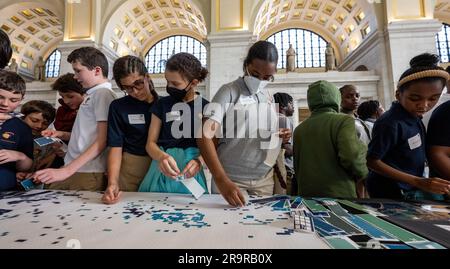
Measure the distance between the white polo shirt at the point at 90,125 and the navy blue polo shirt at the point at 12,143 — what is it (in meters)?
0.28

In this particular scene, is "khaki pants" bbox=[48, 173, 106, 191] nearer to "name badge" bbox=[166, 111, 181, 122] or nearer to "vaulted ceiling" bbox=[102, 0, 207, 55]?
"name badge" bbox=[166, 111, 181, 122]

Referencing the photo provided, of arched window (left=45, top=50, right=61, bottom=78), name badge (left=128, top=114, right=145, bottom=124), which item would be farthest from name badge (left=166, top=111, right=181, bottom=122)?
arched window (left=45, top=50, right=61, bottom=78)

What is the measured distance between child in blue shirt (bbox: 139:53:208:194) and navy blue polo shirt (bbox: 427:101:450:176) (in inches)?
60.7

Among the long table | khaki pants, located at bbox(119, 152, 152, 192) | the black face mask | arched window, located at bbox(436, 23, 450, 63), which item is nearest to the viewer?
the long table

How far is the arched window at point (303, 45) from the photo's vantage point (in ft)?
63.5

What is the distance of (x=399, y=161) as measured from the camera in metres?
1.58

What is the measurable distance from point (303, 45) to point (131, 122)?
20308mm

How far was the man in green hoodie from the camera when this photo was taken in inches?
64.8

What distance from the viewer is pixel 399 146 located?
1586 mm

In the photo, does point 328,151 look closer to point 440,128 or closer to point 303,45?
point 440,128
